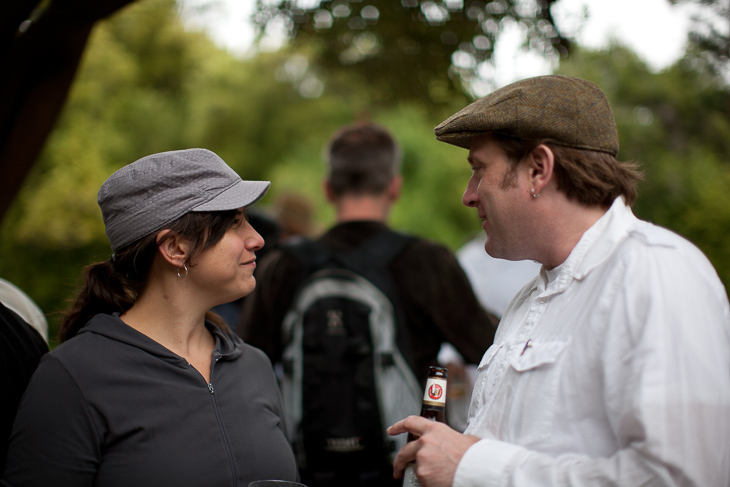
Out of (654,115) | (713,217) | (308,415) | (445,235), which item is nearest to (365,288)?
(308,415)

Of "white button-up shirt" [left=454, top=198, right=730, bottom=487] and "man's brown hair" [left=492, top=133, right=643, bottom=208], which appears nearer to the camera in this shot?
"white button-up shirt" [left=454, top=198, right=730, bottom=487]

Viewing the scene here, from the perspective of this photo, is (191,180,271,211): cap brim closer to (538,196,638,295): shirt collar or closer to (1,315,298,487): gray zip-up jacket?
(1,315,298,487): gray zip-up jacket

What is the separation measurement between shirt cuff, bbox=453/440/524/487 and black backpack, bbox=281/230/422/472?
1218 millimetres

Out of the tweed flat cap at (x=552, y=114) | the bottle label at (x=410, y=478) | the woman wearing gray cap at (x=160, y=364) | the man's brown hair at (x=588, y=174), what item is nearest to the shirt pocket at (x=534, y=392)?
the bottle label at (x=410, y=478)

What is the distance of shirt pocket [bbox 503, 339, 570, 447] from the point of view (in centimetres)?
157

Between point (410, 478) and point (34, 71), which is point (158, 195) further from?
point (34, 71)

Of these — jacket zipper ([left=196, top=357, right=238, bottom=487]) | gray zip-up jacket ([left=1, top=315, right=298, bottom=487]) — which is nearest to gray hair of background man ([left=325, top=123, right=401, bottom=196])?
gray zip-up jacket ([left=1, top=315, right=298, bottom=487])

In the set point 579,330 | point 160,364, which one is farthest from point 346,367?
point 579,330

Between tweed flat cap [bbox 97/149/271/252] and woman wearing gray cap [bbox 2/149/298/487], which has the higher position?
tweed flat cap [bbox 97/149/271/252]

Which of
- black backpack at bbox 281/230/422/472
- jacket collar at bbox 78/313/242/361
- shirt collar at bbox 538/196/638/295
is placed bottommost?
black backpack at bbox 281/230/422/472

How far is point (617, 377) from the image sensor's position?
4.82ft

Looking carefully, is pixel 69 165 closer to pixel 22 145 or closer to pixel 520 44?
pixel 22 145

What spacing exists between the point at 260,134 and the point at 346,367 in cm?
1958

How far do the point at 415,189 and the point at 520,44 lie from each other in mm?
10501
